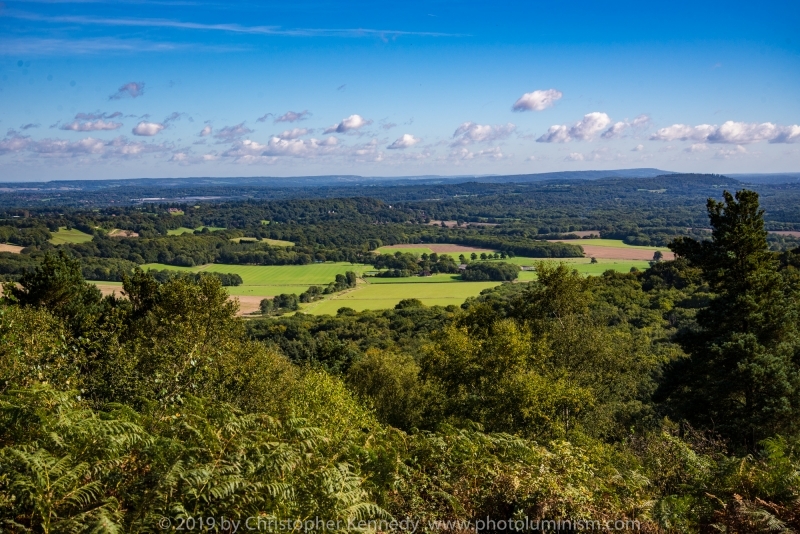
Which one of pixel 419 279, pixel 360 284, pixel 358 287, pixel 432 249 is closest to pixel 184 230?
pixel 432 249

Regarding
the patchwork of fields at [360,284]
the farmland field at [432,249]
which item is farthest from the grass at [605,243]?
the farmland field at [432,249]

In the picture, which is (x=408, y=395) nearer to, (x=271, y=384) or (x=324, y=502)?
(x=271, y=384)

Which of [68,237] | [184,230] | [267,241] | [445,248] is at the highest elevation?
[68,237]

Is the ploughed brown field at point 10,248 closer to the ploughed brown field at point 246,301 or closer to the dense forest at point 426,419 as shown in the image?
the ploughed brown field at point 246,301

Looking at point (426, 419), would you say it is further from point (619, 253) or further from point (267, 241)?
point (267, 241)

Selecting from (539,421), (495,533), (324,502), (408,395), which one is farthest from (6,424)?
(408,395)

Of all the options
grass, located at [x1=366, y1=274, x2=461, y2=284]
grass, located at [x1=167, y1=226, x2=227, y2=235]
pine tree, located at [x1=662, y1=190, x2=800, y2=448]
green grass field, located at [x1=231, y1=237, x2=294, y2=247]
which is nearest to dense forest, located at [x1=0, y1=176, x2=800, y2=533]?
pine tree, located at [x1=662, y1=190, x2=800, y2=448]
